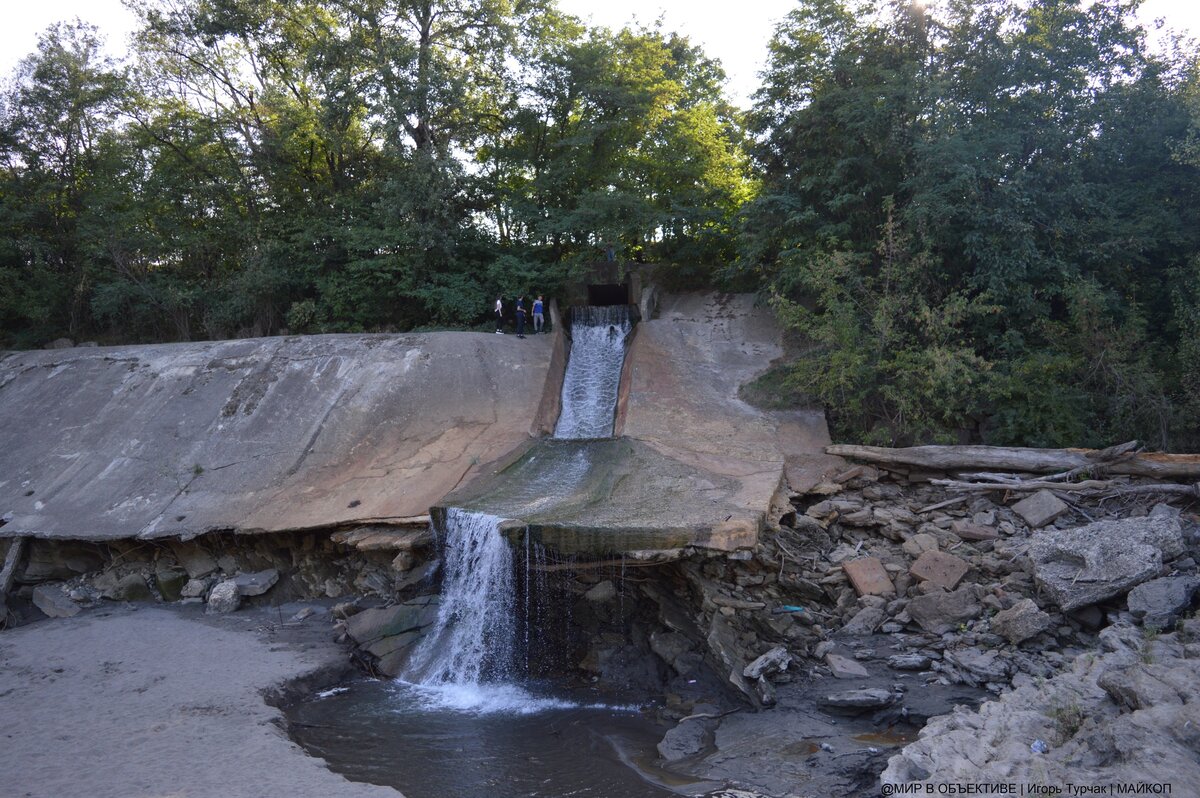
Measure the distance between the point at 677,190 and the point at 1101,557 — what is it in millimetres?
15170

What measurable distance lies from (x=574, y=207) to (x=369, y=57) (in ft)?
24.5

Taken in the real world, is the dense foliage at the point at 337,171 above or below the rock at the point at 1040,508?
above

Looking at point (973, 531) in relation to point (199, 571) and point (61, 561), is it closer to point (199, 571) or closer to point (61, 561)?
point (199, 571)

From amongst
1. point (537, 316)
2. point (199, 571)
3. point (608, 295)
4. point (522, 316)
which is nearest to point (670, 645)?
point (199, 571)

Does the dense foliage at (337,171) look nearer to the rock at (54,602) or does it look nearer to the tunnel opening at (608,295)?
the tunnel opening at (608,295)

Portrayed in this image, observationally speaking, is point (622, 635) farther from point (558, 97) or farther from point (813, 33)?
point (558, 97)

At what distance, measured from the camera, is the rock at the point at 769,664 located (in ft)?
30.4

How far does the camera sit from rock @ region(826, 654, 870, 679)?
9.27 metres

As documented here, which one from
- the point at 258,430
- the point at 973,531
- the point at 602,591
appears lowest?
the point at 602,591

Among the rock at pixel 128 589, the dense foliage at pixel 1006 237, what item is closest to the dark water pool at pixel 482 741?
the rock at pixel 128 589

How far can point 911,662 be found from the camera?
9.24 metres

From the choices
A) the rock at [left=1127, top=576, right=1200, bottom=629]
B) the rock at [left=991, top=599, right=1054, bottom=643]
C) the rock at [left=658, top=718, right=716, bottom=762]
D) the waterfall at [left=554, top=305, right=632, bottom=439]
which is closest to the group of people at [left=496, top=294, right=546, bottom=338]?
the waterfall at [left=554, top=305, right=632, bottom=439]

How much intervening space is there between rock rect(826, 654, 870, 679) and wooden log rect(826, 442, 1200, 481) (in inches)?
177

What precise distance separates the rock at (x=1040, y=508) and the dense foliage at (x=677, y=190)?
1.96 metres
